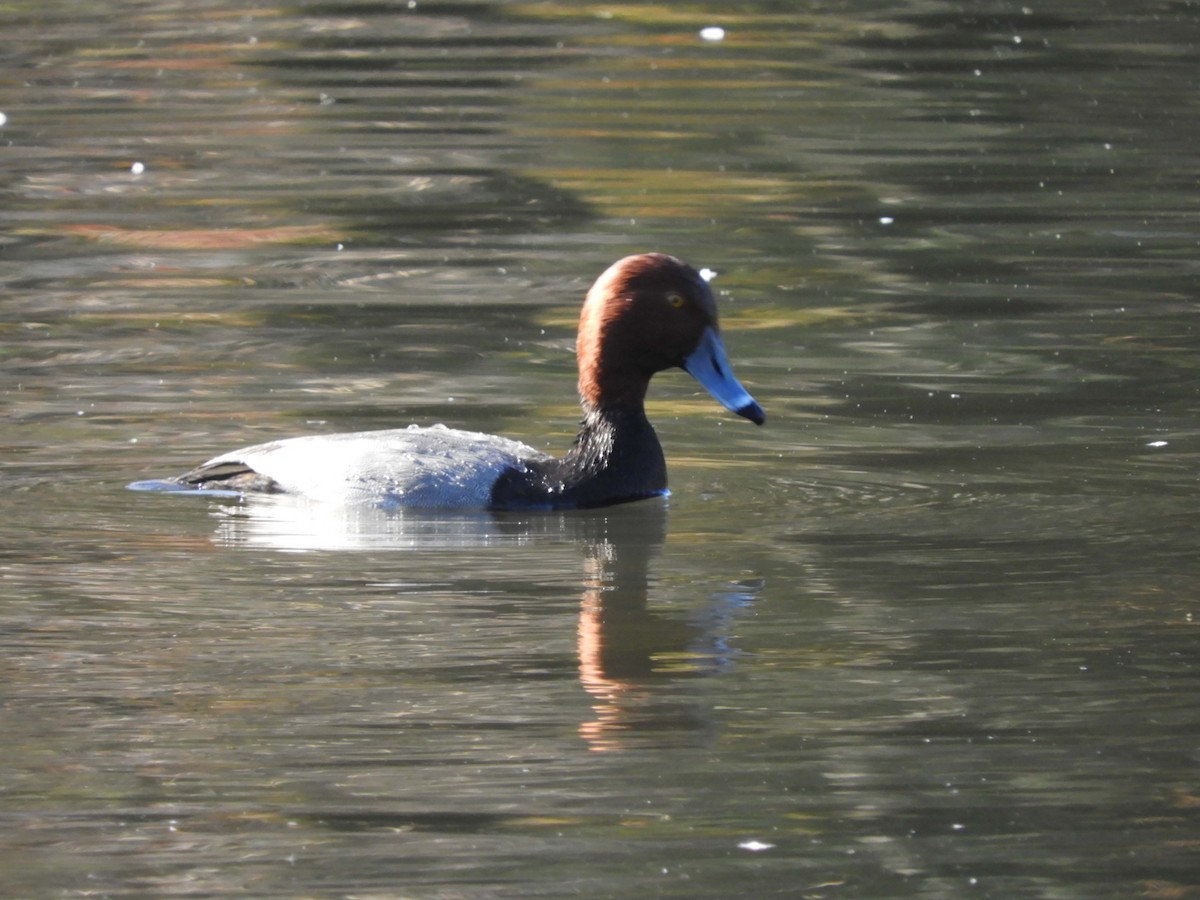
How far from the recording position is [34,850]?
16.9 feet

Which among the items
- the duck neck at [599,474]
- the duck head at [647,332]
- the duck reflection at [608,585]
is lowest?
the duck reflection at [608,585]

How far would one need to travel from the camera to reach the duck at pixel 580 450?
8.69 meters

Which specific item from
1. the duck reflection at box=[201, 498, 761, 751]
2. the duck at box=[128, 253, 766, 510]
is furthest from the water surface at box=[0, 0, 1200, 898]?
the duck at box=[128, 253, 766, 510]

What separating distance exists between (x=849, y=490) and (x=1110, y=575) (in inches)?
57.9

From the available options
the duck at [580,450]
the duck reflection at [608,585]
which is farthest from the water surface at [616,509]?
the duck at [580,450]

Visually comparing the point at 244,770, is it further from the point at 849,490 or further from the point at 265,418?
the point at 265,418

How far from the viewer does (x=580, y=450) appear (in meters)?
8.97

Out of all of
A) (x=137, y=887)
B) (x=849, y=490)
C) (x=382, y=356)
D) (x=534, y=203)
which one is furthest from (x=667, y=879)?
(x=534, y=203)

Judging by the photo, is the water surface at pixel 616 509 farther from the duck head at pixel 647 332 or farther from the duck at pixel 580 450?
the duck head at pixel 647 332

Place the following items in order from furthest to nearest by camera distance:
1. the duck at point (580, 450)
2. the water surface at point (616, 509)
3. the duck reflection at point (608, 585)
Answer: the duck at point (580, 450) → the duck reflection at point (608, 585) → the water surface at point (616, 509)

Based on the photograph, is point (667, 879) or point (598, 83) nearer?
point (667, 879)

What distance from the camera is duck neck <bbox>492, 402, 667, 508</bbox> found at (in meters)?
8.73

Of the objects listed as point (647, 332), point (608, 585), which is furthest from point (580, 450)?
point (608, 585)

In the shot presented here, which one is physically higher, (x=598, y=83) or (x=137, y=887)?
(x=598, y=83)
